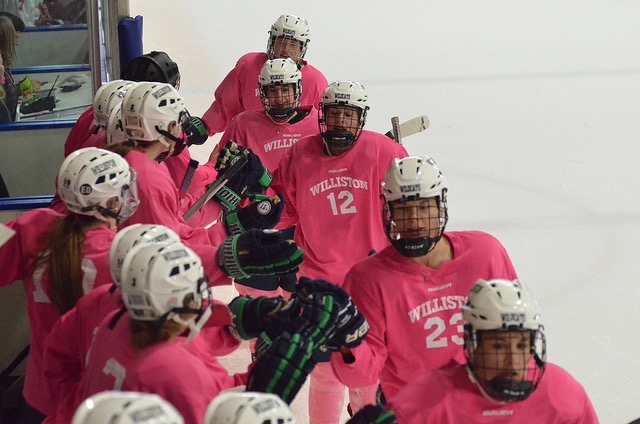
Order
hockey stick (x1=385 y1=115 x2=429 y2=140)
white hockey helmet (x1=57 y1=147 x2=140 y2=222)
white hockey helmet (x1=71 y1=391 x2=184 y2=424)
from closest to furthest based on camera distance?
1. white hockey helmet (x1=71 y1=391 x2=184 y2=424)
2. white hockey helmet (x1=57 y1=147 x2=140 y2=222)
3. hockey stick (x1=385 y1=115 x2=429 y2=140)

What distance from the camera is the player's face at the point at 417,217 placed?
102 inches

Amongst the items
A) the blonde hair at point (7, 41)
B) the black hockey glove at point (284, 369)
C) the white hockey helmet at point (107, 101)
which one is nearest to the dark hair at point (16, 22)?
the blonde hair at point (7, 41)

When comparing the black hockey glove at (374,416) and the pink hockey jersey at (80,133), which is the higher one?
the black hockey glove at (374,416)

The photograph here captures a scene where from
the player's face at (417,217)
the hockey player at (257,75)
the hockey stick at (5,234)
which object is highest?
the player's face at (417,217)

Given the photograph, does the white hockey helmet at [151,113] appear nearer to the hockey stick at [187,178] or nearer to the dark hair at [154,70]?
the hockey stick at [187,178]

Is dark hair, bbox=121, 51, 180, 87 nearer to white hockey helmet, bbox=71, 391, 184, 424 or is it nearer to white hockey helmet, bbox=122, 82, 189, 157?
white hockey helmet, bbox=122, 82, 189, 157

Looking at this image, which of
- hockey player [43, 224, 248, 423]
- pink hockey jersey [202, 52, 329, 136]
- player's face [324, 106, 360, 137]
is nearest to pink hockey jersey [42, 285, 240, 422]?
hockey player [43, 224, 248, 423]

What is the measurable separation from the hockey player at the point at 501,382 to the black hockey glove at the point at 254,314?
0.44m

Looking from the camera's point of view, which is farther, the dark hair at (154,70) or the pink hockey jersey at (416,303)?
the dark hair at (154,70)

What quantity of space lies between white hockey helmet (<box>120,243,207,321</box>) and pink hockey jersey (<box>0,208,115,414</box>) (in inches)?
19.0

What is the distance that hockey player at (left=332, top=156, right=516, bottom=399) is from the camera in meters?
2.60

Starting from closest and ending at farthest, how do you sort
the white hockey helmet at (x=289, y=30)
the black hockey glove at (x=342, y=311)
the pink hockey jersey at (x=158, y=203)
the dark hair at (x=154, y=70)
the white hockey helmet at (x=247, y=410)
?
the white hockey helmet at (x=247, y=410)
the black hockey glove at (x=342, y=311)
the pink hockey jersey at (x=158, y=203)
the dark hair at (x=154, y=70)
the white hockey helmet at (x=289, y=30)

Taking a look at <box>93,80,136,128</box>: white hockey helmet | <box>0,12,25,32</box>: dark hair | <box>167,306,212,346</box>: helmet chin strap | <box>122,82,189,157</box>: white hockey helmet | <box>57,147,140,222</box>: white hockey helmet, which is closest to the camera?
<box>167,306,212,346</box>: helmet chin strap

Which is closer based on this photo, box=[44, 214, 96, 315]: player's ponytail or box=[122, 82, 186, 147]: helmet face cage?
box=[44, 214, 96, 315]: player's ponytail
